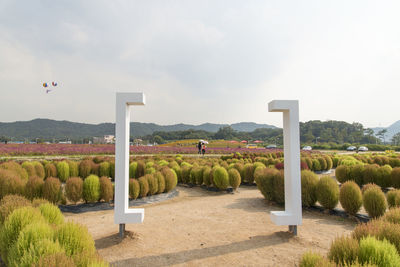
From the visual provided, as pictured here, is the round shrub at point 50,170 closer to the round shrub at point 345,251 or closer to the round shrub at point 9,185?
the round shrub at point 9,185

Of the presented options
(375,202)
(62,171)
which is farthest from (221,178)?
(62,171)

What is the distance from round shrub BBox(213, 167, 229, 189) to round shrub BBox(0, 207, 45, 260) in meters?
6.73

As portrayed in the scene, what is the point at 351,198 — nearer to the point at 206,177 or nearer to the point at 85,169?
the point at 206,177

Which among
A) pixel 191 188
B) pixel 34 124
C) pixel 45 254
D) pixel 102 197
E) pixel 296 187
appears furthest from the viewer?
pixel 34 124

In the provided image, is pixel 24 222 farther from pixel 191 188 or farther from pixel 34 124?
pixel 34 124

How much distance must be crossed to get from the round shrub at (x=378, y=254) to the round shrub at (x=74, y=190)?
6774 millimetres

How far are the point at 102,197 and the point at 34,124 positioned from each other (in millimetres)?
145416

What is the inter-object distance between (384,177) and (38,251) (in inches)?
447

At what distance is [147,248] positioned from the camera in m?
3.89

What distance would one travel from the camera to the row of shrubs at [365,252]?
1.94m

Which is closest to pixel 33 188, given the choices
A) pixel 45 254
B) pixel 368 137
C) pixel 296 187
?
pixel 45 254

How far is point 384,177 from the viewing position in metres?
8.90

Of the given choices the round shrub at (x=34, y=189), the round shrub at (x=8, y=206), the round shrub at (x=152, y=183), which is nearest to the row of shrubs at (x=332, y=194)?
the round shrub at (x=152, y=183)

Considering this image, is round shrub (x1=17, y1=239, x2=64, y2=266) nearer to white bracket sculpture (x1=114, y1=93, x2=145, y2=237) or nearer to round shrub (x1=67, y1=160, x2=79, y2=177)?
white bracket sculpture (x1=114, y1=93, x2=145, y2=237)
